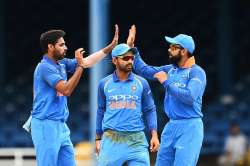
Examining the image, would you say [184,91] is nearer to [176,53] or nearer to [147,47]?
[176,53]

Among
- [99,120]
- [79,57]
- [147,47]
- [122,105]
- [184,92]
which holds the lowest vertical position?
[147,47]

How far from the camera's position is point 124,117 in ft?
30.6

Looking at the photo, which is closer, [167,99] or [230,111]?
[167,99]

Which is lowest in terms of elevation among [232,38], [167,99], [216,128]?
[216,128]

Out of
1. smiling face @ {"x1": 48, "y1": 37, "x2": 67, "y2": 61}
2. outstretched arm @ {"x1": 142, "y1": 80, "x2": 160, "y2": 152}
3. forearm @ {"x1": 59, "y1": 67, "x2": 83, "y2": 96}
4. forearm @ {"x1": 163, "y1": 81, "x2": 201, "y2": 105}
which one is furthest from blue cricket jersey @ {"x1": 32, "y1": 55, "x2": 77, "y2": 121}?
forearm @ {"x1": 163, "y1": 81, "x2": 201, "y2": 105}

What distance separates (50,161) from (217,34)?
483 inches

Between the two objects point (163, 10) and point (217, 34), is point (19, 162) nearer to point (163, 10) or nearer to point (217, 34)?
point (217, 34)

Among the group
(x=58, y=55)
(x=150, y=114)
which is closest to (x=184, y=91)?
(x=150, y=114)

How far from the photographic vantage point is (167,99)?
9773 mm

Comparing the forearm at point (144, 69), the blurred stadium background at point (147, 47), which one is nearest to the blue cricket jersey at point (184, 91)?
the forearm at point (144, 69)

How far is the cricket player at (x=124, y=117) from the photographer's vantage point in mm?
9289

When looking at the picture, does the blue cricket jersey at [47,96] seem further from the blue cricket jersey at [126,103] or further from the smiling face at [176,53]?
the smiling face at [176,53]

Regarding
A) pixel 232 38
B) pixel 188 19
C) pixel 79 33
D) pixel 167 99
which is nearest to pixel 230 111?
pixel 232 38

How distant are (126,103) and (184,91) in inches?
22.9
